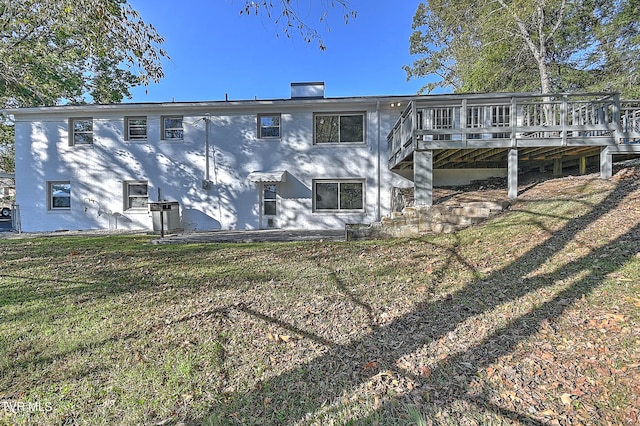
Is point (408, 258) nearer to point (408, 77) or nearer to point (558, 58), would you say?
point (558, 58)

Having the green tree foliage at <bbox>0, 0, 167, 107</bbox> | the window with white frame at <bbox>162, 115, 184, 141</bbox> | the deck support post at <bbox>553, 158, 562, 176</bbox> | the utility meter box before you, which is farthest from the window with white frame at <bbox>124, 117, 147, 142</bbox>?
the deck support post at <bbox>553, 158, 562, 176</bbox>

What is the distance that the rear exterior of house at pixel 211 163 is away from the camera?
11.6 m

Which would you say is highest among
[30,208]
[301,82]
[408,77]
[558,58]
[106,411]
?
[408,77]

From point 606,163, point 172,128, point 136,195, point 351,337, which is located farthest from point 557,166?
point 136,195

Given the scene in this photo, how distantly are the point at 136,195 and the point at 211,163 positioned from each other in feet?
11.4

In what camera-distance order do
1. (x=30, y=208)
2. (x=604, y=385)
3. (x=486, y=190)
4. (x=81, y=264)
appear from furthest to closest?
(x=30, y=208), (x=486, y=190), (x=81, y=264), (x=604, y=385)

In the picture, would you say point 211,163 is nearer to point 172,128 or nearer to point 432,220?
point 172,128

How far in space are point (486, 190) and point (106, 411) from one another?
399 inches

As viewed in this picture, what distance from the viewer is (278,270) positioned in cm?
528

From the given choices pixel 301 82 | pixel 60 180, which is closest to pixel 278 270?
pixel 301 82

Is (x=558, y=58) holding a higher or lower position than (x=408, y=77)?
lower

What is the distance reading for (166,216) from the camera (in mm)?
10820

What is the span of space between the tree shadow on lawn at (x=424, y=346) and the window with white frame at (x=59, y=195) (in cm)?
1310

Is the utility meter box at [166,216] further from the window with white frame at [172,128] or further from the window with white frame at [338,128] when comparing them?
the window with white frame at [338,128]
